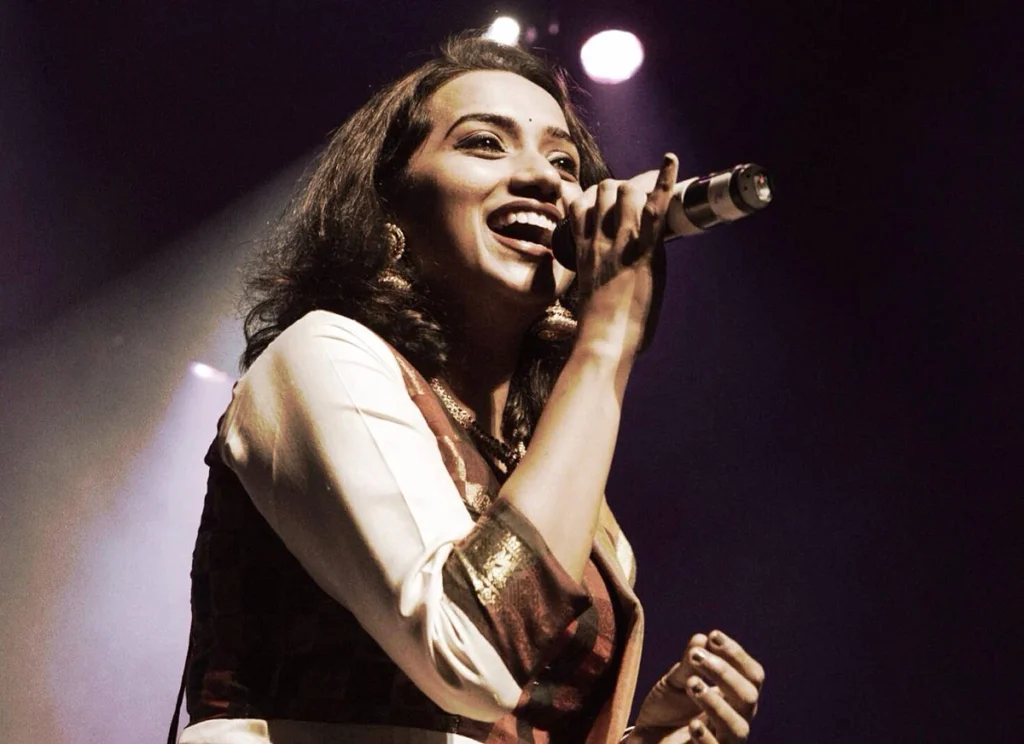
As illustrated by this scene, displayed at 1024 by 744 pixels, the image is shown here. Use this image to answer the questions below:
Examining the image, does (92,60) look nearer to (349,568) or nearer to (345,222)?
(345,222)

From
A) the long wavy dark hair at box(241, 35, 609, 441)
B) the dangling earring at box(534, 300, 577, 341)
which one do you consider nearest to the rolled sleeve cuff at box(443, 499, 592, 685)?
the long wavy dark hair at box(241, 35, 609, 441)

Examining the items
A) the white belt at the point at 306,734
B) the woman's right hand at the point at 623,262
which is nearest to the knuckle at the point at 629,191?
the woman's right hand at the point at 623,262

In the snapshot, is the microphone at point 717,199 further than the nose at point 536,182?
No

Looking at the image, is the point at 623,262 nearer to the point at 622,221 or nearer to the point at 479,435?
the point at 622,221

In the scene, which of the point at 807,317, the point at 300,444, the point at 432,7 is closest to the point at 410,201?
the point at 300,444

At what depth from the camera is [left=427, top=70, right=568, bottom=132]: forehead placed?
4.93 feet

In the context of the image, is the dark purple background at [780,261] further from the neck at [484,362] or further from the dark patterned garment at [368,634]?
the dark patterned garment at [368,634]

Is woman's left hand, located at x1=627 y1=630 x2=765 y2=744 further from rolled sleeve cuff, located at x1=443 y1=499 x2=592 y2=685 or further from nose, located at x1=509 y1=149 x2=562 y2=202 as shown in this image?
nose, located at x1=509 y1=149 x2=562 y2=202

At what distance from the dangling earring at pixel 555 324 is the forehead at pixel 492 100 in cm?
26

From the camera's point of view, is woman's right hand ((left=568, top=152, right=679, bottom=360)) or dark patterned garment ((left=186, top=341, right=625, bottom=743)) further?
woman's right hand ((left=568, top=152, right=679, bottom=360))

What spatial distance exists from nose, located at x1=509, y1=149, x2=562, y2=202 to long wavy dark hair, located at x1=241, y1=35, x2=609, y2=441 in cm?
18

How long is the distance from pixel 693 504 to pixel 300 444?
1747 millimetres

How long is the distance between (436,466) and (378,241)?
49cm

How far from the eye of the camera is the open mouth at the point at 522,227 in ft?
4.54
